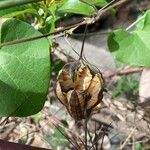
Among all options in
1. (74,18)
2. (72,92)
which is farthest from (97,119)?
(72,92)

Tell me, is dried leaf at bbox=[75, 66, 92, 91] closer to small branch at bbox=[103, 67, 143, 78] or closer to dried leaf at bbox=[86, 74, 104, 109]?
dried leaf at bbox=[86, 74, 104, 109]

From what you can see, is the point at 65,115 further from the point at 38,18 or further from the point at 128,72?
the point at 38,18

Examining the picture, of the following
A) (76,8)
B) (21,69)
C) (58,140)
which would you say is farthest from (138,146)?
(21,69)

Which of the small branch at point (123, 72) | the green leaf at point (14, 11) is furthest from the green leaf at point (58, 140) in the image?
the small branch at point (123, 72)

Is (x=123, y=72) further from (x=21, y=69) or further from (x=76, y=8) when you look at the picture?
(x=21, y=69)

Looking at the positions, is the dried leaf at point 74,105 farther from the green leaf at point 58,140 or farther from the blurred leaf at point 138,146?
the blurred leaf at point 138,146

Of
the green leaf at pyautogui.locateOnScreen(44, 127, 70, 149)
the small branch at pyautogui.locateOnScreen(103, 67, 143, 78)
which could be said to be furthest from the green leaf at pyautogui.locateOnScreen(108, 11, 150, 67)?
the small branch at pyautogui.locateOnScreen(103, 67, 143, 78)

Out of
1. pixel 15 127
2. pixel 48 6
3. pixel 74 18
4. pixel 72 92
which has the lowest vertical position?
pixel 15 127
